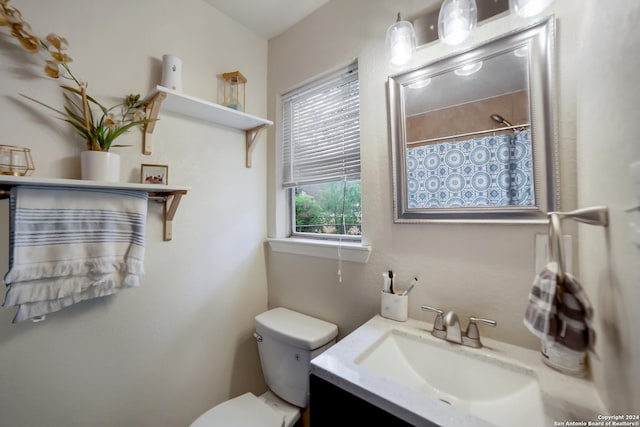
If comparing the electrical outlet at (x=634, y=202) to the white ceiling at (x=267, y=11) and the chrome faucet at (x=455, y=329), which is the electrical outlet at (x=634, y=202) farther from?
the white ceiling at (x=267, y=11)

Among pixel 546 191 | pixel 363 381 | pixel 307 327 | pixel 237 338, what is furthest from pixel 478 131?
pixel 237 338

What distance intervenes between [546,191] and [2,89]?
5.90 ft

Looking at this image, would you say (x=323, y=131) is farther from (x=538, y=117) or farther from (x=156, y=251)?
(x=156, y=251)

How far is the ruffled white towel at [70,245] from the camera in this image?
0.73 metres

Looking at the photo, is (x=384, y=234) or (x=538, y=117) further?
(x=384, y=234)

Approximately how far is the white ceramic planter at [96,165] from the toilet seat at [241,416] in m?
1.05

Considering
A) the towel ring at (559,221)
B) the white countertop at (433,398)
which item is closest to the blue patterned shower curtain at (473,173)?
the towel ring at (559,221)

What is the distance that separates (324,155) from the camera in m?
Result: 1.34

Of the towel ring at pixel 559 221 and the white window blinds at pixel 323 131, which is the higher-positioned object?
the white window blinds at pixel 323 131

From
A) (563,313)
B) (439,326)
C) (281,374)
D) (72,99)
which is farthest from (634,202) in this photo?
(72,99)

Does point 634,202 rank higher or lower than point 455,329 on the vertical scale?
higher

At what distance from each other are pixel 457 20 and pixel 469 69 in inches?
6.5

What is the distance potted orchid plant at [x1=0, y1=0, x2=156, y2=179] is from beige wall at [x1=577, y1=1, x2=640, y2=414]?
1.36 meters

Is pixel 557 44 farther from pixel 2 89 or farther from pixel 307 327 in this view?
pixel 2 89
